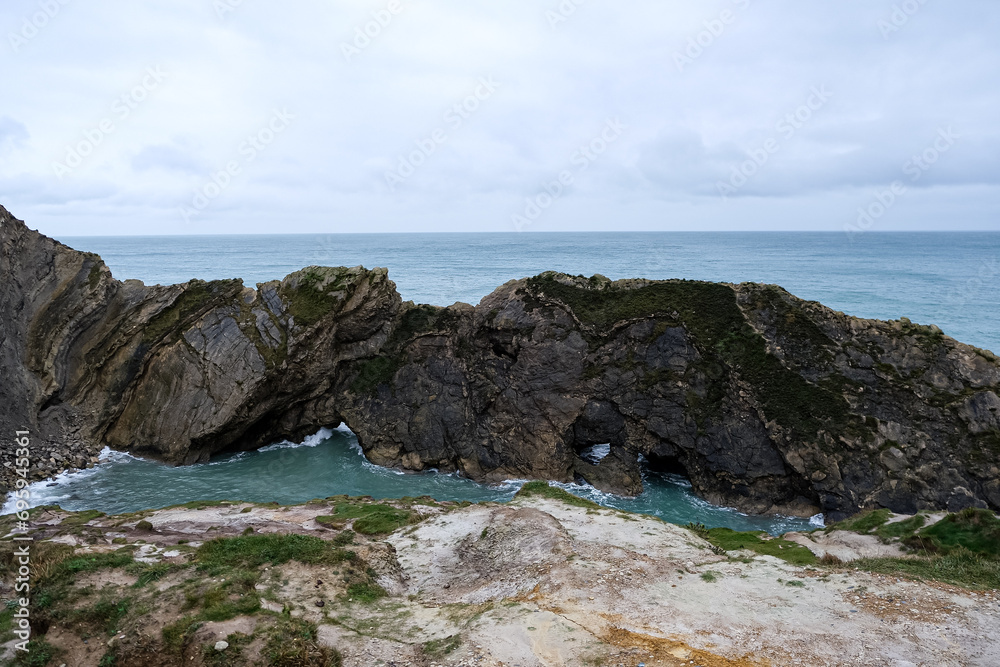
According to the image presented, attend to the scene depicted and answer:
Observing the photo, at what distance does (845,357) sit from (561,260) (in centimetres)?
13351

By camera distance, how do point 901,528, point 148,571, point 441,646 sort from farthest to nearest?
point 901,528 < point 148,571 < point 441,646

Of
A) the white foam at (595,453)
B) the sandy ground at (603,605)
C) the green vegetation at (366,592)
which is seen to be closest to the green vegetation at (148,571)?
the sandy ground at (603,605)

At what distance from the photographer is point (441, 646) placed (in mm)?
14055

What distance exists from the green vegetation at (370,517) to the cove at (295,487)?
748cm

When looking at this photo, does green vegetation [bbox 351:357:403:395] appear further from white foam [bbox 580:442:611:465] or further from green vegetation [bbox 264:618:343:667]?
green vegetation [bbox 264:618:343:667]

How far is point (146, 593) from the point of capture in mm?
16359

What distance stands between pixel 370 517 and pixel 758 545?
1559 centimetres

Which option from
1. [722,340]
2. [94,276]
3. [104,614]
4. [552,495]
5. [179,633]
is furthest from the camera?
[94,276]

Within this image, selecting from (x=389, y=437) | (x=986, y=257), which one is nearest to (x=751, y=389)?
(x=389, y=437)

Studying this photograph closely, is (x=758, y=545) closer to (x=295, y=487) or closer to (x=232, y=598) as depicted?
(x=232, y=598)

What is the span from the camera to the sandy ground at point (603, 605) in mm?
13500

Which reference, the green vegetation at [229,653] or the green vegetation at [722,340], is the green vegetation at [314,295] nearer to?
the green vegetation at [722,340]

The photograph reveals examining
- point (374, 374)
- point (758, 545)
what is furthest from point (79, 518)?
point (758, 545)

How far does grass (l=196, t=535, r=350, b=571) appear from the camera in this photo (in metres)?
18.1
